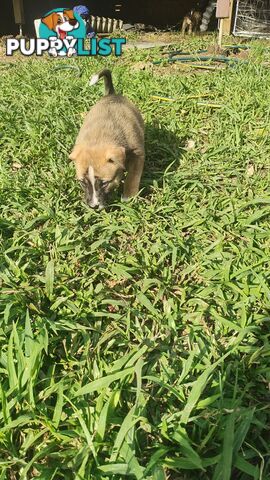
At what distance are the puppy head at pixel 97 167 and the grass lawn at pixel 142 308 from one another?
0.73ft

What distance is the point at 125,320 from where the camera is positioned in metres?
2.43

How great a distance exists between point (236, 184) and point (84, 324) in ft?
6.81

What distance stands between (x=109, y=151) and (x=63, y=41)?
23.5ft

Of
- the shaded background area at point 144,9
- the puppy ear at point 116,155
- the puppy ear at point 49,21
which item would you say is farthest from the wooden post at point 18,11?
the puppy ear at point 116,155

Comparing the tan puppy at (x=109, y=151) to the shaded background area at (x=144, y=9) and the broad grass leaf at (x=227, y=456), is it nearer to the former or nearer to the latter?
the broad grass leaf at (x=227, y=456)

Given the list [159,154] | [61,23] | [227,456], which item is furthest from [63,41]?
[227,456]

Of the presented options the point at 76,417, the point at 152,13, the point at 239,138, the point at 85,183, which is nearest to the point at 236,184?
the point at 239,138

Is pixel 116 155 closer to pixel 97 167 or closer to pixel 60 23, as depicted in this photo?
pixel 97 167

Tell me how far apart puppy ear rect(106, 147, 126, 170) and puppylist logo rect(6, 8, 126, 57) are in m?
5.46

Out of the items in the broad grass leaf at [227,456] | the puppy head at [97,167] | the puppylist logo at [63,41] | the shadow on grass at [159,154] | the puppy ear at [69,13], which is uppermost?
the puppy ear at [69,13]

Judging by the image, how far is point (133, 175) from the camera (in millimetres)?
3555

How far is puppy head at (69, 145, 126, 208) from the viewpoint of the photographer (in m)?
3.17

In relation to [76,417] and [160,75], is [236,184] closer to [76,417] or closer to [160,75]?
[76,417]

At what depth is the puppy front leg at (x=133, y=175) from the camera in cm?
355
